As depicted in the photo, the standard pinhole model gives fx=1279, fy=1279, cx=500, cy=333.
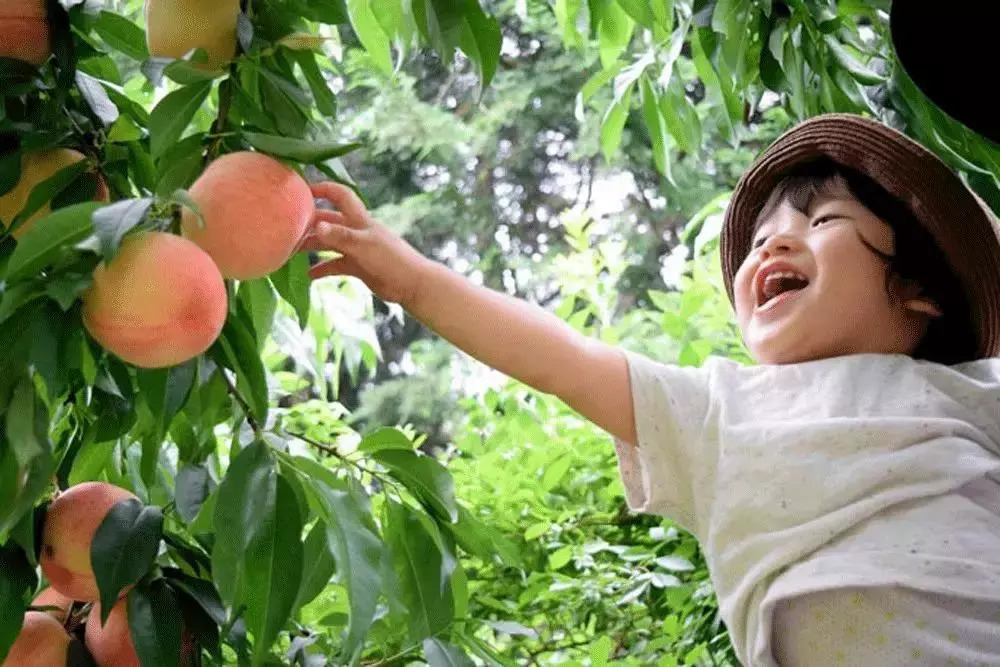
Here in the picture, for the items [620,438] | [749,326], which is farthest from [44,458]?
[749,326]

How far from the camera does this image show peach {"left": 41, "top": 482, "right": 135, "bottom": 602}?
2.16 ft

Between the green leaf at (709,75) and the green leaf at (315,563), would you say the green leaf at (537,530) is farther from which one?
the green leaf at (315,563)

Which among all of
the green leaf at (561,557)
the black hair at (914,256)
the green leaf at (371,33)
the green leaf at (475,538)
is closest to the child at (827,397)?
the black hair at (914,256)

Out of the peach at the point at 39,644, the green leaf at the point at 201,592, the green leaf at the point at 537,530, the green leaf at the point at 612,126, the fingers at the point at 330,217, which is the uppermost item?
the fingers at the point at 330,217

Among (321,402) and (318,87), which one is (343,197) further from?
(321,402)

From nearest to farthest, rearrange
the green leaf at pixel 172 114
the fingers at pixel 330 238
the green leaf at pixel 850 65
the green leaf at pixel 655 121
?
1. the green leaf at pixel 172 114
2. the fingers at pixel 330 238
3. the green leaf at pixel 850 65
4. the green leaf at pixel 655 121

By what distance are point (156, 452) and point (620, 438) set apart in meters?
0.31

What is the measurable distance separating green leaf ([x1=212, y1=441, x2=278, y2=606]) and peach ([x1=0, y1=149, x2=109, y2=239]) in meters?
0.15

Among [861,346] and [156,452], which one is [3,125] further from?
[861,346]

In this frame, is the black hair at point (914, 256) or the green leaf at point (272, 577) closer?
the green leaf at point (272, 577)

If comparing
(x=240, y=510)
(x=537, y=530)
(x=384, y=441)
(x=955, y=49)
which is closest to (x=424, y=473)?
(x=384, y=441)

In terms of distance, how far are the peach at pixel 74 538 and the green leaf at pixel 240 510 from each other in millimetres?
98

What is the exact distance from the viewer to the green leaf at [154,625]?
0.62 metres

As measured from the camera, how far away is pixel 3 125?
1.94ft
